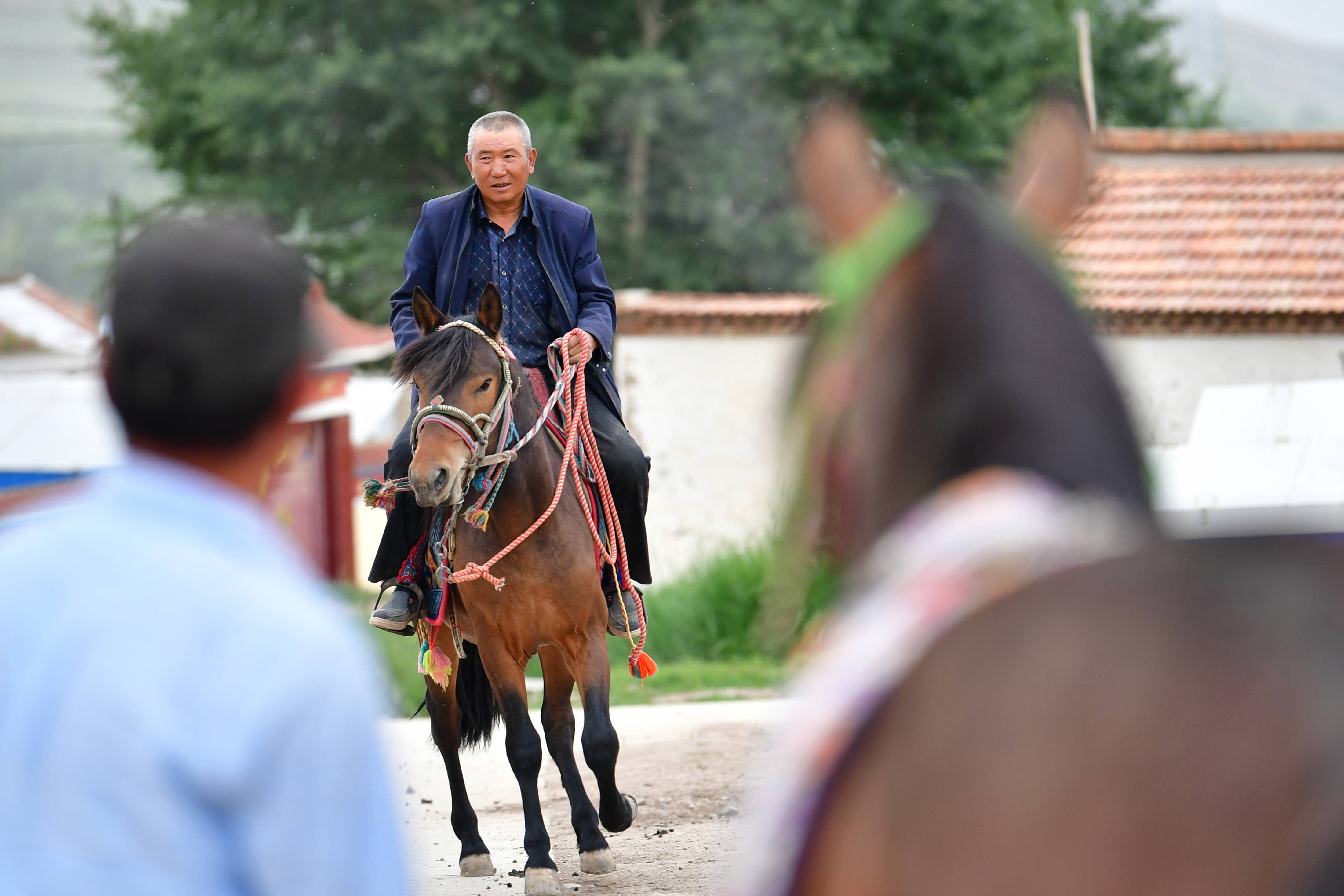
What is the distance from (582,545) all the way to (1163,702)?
4.16m

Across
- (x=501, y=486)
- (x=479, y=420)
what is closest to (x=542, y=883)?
(x=501, y=486)

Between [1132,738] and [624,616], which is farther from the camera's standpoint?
[624,616]

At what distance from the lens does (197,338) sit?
138cm

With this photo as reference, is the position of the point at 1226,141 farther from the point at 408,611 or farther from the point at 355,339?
the point at 408,611


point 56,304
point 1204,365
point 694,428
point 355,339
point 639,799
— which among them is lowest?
point 56,304

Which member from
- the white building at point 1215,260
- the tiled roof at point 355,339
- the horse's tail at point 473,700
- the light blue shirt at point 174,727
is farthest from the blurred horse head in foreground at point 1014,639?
the tiled roof at point 355,339

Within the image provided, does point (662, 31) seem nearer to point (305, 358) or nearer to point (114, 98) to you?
point (114, 98)

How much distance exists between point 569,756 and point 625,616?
1.90 feet

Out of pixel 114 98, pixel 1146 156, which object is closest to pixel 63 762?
pixel 1146 156

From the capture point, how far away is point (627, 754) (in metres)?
7.51

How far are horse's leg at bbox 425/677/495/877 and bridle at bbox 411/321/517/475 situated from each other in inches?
51.8

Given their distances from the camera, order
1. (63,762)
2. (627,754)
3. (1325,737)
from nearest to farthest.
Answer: (1325,737) < (63,762) < (627,754)

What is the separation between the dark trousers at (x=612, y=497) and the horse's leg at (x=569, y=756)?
525 millimetres

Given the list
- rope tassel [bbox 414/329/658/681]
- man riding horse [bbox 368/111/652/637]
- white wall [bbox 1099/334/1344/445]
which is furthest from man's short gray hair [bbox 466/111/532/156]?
white wall [bbox 1099/334/1344/445]
